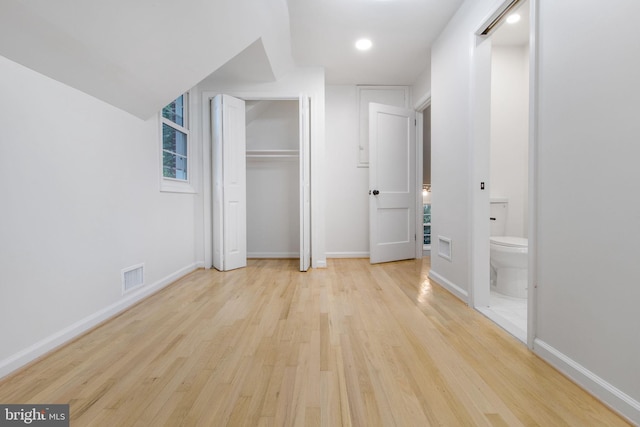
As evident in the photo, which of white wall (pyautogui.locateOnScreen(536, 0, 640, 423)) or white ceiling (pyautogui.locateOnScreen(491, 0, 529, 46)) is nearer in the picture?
white wall (pyautogui.locateOnScreen(536, 0, 640, 423))

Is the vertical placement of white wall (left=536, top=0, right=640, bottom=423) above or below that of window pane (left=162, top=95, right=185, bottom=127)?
below

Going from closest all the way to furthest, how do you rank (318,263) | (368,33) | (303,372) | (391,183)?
(303,372), (368,33), (318,263), (391,183)

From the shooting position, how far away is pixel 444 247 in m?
2.69

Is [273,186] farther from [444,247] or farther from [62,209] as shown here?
[62,209]

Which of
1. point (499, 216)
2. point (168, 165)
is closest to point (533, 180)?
point (499, 216)

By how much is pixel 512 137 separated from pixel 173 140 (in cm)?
354

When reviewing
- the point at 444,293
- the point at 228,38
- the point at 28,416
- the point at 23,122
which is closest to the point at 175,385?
the point at 28,416

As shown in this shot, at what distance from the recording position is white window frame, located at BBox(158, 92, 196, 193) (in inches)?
102

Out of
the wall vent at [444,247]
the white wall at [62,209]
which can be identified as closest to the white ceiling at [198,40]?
the white wall at [62,209]

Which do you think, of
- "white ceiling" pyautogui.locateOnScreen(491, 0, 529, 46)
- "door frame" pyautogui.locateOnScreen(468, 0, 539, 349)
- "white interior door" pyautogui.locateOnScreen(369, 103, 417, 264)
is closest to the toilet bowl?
"door frame" pyautogui.locateOnScreen(468, 0, 539, 349)

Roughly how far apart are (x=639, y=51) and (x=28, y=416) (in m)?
2.51

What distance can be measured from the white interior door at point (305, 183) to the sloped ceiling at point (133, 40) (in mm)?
924

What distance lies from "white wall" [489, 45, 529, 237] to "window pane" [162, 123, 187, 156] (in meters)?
3.32

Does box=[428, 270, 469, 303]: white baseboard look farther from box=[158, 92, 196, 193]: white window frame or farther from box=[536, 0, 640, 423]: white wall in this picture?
box=[158, 92, 196, 193]: white window frame
